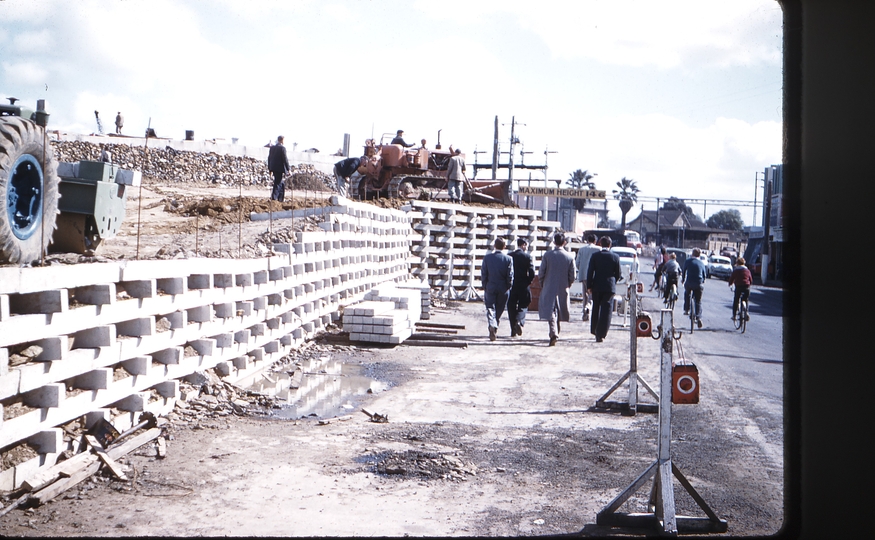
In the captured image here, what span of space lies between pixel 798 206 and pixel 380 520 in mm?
4470

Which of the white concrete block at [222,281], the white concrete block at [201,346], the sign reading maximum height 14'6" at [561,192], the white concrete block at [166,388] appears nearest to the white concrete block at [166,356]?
the white concrete block at [166,388]

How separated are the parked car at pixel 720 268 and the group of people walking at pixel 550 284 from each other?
37.6 metres

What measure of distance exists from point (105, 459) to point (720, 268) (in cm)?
4856

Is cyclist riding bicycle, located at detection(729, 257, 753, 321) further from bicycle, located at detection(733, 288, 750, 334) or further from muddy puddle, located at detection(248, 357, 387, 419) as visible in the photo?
muddy puddle, located at detection(248, 357, 387, 419)

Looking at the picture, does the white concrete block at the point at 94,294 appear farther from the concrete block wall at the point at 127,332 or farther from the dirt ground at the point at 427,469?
the dirt ground at the point at 427,469

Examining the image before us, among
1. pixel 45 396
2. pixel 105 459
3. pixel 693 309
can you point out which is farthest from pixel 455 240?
pixel 45 396

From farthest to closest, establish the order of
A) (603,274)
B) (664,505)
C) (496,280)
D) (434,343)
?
(496,280) < (434,343) < (603,274) < (664,505)

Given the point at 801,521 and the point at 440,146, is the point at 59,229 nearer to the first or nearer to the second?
the point at 801,521

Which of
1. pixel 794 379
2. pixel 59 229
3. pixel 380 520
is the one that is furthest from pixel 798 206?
pixel 59 229

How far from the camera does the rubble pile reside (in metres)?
28.7

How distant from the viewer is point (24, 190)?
7.46 m

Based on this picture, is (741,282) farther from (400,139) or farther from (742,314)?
(400,139)

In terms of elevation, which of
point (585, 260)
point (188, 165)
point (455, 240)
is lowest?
point (585, 260)

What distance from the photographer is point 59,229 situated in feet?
31.5
